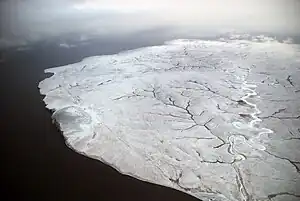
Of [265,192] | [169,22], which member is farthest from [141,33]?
[265,192]

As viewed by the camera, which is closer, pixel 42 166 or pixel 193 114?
pixel 42 166

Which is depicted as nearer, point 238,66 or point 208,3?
point 238,66

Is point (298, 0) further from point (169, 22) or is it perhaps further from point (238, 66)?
point (169, 22)

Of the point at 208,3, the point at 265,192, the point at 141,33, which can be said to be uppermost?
the point at 208,3
